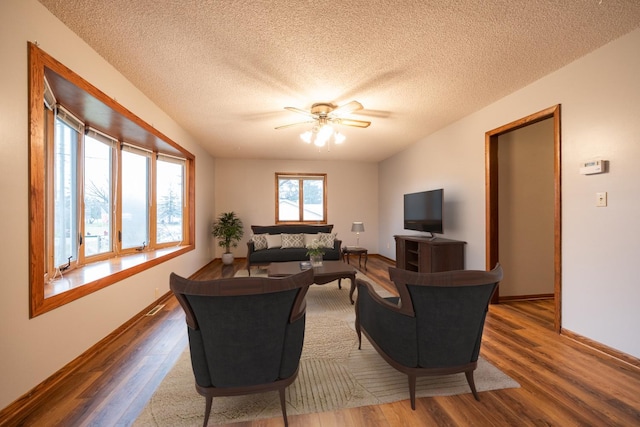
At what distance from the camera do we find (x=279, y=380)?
4.80 ft

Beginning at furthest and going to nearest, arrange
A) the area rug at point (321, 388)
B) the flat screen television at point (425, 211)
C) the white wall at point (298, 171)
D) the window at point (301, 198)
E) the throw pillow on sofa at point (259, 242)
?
the window at point (301, 198) < the white wall at point (298, 171) < the throw pillow on sofa at point (259, 242) < the flat screen television at point (425, 211) < the area rug at point (321, 388)

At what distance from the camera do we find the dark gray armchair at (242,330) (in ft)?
4.09

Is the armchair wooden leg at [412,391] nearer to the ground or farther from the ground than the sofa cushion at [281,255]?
nearer to the ground

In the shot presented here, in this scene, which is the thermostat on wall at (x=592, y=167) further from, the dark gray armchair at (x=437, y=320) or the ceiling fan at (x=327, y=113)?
the ceiling fan at (x=327, y=113)

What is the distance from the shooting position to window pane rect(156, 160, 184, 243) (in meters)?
4.27

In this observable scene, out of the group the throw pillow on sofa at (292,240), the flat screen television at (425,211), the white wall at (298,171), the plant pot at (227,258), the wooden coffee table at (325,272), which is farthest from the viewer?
the white wall at (298,171)

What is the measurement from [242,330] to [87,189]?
8.99ft

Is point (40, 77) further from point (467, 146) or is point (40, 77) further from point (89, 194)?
point (467, 146)

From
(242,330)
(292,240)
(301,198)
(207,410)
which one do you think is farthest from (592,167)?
(301,198)

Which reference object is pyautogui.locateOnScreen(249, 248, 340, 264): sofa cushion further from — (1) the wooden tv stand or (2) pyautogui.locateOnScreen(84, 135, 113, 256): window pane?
(2) pyautogui.locateOnScreen(84, 135, 113, 256): window pane

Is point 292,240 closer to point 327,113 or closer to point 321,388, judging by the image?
point 327,113

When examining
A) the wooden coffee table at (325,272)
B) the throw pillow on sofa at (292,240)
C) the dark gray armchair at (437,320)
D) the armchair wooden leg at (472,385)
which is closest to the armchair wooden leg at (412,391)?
the dark gray armchair at (437,320)

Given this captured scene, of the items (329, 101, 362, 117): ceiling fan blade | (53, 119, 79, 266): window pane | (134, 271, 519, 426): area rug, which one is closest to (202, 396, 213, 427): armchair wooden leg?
(134, 271, 519, 426): area rug

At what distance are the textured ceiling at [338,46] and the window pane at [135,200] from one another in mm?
934
